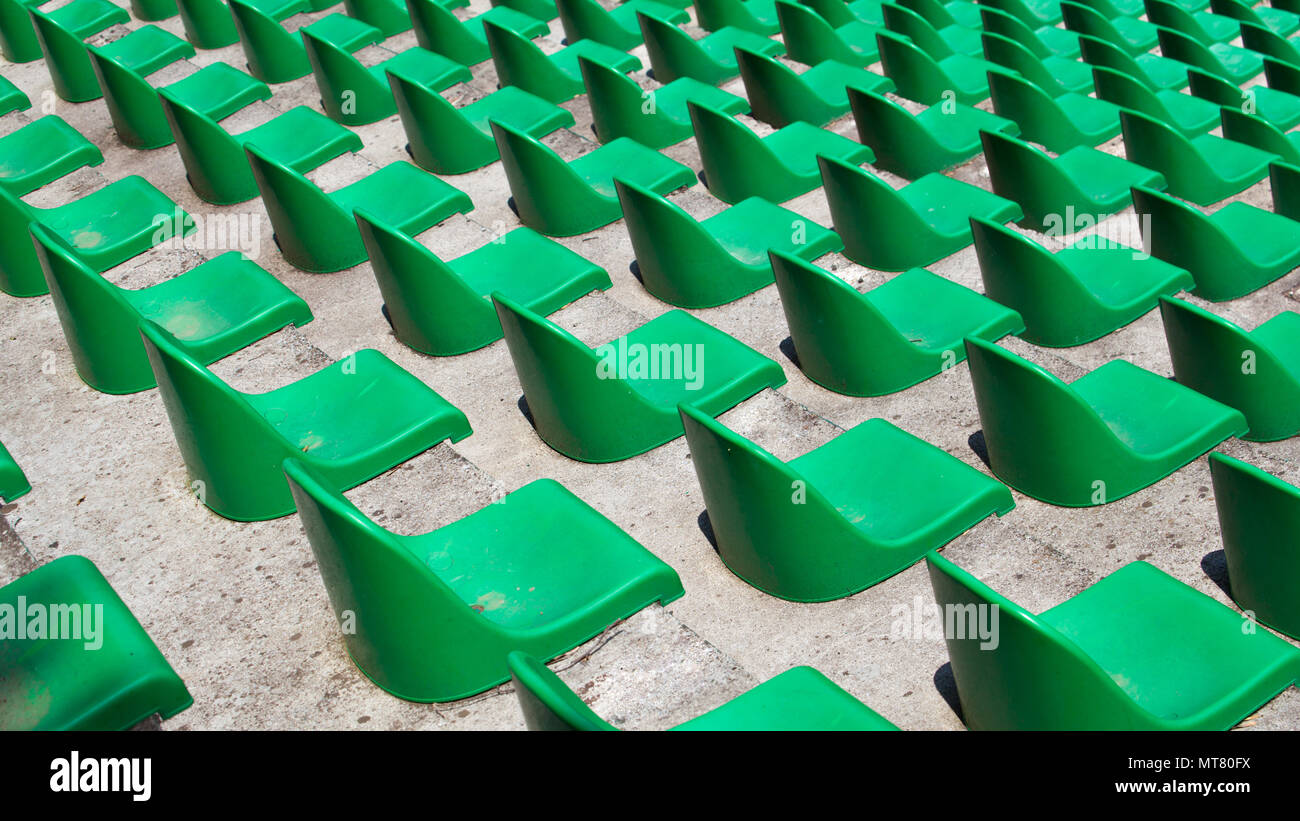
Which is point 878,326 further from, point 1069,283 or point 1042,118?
point 1042,118

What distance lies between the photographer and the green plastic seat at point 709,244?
4539mm

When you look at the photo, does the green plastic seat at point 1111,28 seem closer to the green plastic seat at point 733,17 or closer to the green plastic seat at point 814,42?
the green plastic seat at point 814,42

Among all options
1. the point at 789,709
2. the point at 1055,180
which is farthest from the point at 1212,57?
the point at 789,709

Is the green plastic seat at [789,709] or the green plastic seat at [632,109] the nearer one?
the green plastic seat at [789,709]

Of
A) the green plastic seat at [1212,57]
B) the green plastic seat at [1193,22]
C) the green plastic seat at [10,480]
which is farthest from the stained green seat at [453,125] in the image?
the green plastic seat at [1193,22]

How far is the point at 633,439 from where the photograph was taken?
3844 mm

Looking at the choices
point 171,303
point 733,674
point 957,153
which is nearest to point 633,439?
point 733,674

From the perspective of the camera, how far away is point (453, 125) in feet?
18.5

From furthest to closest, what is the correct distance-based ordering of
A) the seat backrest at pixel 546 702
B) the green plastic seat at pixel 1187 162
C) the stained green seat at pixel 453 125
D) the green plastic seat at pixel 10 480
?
1. the green plastic seat at pixel 1187 162
2. the stained green seat at pixel 453 125
3. the green plastic seat at pixel 10 480
4. the seat backrest at pixel 546 702

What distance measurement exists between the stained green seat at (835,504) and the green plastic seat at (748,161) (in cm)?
202

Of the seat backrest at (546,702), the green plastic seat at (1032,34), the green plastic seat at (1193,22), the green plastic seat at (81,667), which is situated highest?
the seat backrest at (546,702)

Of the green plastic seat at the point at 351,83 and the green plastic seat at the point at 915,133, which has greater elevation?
the green plastic seat at the point at 351,83

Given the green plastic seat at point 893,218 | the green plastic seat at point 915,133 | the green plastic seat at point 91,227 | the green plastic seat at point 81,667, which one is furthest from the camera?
the green plastic seat at point 915,133
